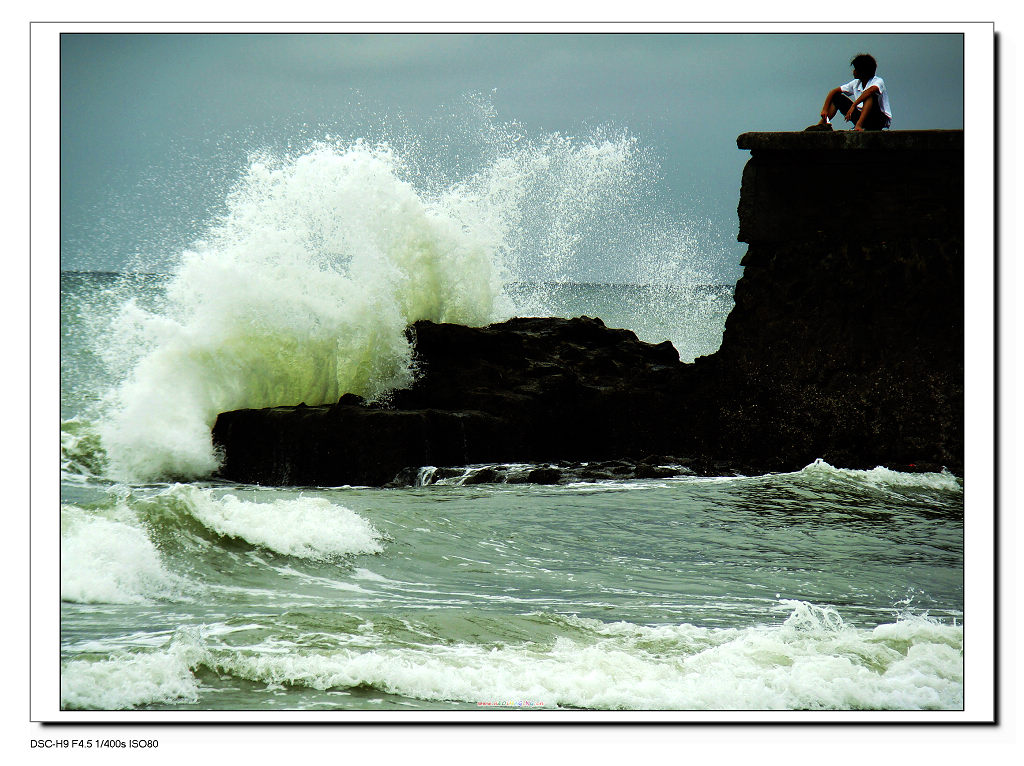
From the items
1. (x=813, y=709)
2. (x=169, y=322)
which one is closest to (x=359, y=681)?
(x=813, y=709)

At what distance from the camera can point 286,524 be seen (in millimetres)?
4828

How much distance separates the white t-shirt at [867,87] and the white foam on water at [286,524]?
9.69 ft

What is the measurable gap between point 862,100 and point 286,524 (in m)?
3.31

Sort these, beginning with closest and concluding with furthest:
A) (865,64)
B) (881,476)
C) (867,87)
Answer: (865,64) < (867,87) < (881,476)

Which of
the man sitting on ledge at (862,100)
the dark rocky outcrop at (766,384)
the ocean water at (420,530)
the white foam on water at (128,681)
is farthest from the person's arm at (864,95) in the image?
the white foam on water at (128,681)

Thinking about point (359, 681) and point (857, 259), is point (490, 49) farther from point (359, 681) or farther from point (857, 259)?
point (857, 259)

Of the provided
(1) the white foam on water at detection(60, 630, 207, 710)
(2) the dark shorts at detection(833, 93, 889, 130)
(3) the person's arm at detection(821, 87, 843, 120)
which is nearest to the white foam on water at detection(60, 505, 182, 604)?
(1) the white foam on water at detection(60, 630, 207, 710)

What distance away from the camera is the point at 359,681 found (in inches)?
125

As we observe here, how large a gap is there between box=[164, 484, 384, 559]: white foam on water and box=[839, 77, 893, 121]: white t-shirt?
2.95 meters

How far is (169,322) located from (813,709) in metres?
5.57

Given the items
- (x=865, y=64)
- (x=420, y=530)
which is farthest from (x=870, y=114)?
(x=420, y=530)

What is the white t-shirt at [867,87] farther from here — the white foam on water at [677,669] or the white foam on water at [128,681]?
the white foam on water at [128,681]

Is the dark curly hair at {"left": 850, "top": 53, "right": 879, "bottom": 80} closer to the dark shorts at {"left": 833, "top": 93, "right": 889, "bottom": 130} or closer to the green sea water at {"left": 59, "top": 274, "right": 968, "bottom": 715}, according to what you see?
the dark shorts at {"left": 833, "top": 93, "right": 889, "bottom": 130}

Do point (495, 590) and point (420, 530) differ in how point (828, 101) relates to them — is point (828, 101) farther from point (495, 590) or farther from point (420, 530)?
point (420, 530)
